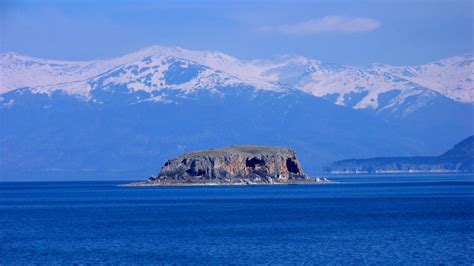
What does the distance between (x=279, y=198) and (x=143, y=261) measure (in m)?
92.0

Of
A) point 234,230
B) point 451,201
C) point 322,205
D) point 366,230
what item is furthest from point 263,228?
point 451,201

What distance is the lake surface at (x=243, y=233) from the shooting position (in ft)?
246

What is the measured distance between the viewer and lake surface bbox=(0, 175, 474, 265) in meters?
75.0

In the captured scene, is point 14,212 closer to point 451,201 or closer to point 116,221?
point 116,221

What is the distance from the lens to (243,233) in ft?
310

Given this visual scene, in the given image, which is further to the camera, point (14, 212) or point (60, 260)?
point (14, 212)

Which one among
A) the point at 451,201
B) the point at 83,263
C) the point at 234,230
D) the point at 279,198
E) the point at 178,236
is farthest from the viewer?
the point at 279,198

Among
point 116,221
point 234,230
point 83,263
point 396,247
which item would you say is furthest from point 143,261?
point 116,221

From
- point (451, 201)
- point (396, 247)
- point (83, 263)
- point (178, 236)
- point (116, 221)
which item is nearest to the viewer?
point (83, 263)

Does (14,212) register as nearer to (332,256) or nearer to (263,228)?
(263,228)

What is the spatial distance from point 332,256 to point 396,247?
21.8ft

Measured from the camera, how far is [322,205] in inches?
5517

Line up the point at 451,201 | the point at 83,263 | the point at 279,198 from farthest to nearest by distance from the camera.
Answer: the point at 279,198 < the point at 451,201 < the point at 83,263

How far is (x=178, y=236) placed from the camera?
91562 millimetres
